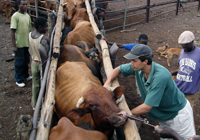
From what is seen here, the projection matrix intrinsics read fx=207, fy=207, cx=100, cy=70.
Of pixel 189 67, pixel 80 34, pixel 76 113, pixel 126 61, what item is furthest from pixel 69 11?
pixel 76 113

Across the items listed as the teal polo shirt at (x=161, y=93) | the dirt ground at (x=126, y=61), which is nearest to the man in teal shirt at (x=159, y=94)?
the teal polo shirt at (x=161, y=93)

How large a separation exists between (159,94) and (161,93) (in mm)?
29

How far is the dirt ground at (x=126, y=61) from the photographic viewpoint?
4.56 metres

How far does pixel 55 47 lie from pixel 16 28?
1826mm

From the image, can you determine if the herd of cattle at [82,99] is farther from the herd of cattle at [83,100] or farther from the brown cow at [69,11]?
the brown cow at [69,11]

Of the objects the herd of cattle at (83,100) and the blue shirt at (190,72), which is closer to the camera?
the herd of cattle at (83,100)

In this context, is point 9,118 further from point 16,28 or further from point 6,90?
point 16,28

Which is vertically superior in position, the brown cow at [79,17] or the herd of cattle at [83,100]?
the brown cow at [79,17]

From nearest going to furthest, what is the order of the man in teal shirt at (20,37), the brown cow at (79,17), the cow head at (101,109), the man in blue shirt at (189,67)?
1. the cow head at (101,109)
2. the man in blue shirt at (189,67)
3. the man in teal shirt at (20,37)
4. the brown cow at (79,17)

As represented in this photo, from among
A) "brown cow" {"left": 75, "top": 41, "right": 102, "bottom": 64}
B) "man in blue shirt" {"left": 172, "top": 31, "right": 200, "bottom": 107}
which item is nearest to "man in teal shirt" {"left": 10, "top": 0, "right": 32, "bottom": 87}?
"brown cow" {"left": 75, "top": 41, "right": 102, "bottom": 64}

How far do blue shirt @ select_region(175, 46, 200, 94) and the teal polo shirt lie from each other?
695 millimetres

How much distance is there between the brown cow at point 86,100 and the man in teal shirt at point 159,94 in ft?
1.09

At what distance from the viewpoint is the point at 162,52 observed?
26.1 ft

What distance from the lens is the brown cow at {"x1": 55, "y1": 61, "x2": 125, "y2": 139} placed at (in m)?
2.55
